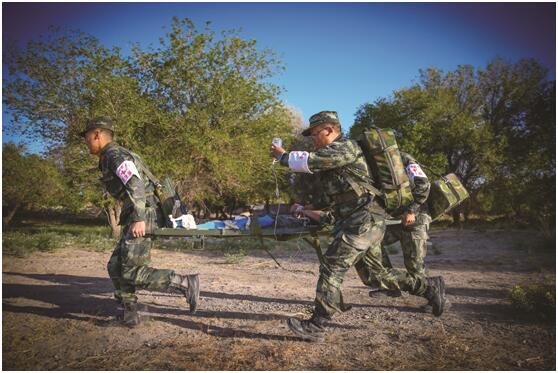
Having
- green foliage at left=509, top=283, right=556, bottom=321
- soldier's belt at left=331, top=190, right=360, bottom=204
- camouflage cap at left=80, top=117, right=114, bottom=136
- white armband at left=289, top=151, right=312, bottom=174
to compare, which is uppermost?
camouflage cap at left=80, top=117, right=114, bottom=136

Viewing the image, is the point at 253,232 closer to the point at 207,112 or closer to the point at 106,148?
the point at 106,148

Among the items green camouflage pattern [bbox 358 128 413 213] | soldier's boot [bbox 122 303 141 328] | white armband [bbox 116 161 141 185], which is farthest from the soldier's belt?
soldier's boot [bbox 122 303 141 328]

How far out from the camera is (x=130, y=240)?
3812mm

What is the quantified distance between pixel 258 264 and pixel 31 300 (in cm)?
463

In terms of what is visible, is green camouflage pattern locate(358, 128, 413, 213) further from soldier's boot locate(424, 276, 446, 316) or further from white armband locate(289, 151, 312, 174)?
soldier's boot locate(424, 276, 446, 316)

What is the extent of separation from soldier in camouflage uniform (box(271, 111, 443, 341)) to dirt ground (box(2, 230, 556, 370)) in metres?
0.36

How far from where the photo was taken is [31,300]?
4.88 m

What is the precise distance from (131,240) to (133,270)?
0.35 meters

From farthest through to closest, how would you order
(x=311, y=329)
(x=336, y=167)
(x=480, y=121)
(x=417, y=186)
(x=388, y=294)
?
(x=480, y=121), (x=388, y=294), (x=417, y=186), (x=336, y=167), (x=311, y=329)

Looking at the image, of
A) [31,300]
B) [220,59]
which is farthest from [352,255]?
[220,59]

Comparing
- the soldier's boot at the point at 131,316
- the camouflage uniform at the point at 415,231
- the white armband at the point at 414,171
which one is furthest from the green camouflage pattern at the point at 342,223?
the soldier's boot at the point at 131,316

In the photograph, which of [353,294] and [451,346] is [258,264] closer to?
[353,294]

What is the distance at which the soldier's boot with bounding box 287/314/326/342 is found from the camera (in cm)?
334

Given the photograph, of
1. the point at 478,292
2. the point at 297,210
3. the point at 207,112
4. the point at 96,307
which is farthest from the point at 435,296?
the point at 207,112
